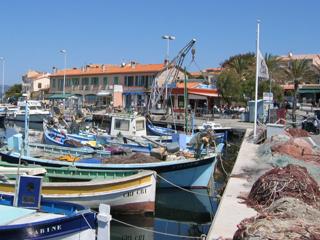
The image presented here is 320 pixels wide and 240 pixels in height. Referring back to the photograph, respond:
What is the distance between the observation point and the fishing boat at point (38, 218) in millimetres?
9875

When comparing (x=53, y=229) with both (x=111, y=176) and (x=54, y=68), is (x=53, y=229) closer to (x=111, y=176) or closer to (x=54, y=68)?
(x=111, y=176)

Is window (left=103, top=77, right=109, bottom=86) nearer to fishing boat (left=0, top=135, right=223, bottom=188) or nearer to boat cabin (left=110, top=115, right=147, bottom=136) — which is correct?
boat cabin (left=110, top=115, right=147, bottom=136)

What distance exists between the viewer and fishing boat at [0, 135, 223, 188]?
59.4ft

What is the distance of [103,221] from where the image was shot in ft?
32.8

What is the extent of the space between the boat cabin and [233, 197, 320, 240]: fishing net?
17.0 meters

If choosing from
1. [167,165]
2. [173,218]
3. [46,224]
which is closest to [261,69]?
[167,165]

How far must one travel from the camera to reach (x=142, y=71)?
247 ft

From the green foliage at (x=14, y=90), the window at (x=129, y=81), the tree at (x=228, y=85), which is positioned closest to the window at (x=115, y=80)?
the window at (x=129, y=81)

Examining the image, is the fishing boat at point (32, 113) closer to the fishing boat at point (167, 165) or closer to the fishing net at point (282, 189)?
the fishing boat at point (167, 165)

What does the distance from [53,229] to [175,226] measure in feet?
20.8

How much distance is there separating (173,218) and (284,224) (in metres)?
7.85

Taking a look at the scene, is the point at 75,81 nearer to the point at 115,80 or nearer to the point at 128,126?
the point at 115,80

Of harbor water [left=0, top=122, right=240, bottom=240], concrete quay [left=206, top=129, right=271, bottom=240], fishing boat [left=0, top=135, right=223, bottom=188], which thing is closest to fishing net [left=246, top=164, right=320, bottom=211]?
concrete quay [left=206, top=129, right=271, bottom=240]

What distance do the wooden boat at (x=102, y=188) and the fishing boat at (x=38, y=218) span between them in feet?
8.58
